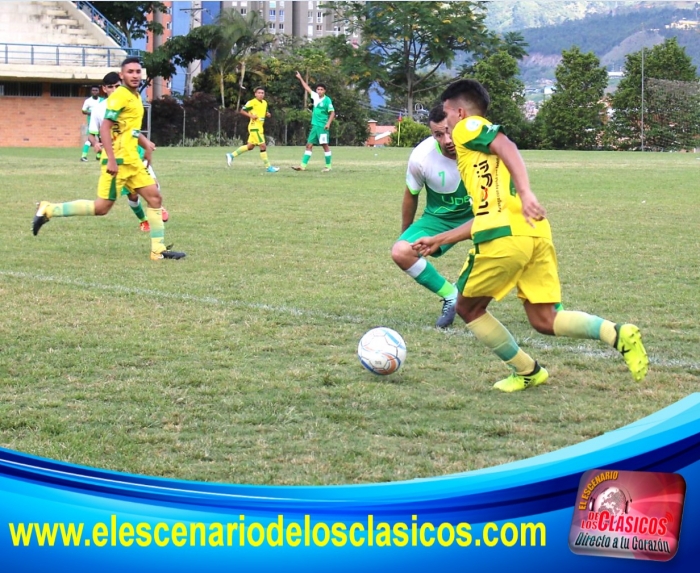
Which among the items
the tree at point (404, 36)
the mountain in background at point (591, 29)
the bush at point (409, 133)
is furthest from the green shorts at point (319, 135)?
the tree at point (404, 36)

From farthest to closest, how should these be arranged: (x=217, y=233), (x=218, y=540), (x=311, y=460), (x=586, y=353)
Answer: (x=217, y=233)
(x=586, y=353)
(x=311, y=460)
(x=218, y=540)

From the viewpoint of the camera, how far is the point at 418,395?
466cm

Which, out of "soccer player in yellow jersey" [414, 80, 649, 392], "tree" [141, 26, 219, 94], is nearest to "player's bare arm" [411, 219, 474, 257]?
"soccer player in yellow jersey" [414, 80, 649, 392]

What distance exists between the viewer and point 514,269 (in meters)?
4.45

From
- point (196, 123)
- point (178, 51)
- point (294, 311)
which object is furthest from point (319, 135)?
point (178, 51)

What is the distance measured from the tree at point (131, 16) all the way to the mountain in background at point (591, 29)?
1661 cm

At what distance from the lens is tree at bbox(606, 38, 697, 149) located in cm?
4194

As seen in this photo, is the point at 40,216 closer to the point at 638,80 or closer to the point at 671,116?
the point at 671,116

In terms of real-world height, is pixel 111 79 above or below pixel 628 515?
above

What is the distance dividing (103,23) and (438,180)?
40467 mm

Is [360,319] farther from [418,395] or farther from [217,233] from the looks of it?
Result: [217,233]

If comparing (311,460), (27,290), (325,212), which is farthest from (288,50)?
(311,460)

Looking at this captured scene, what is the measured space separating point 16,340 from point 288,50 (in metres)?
54.0

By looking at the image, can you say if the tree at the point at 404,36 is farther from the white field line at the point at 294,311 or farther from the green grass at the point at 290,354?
the white field line at the point at 294,311
